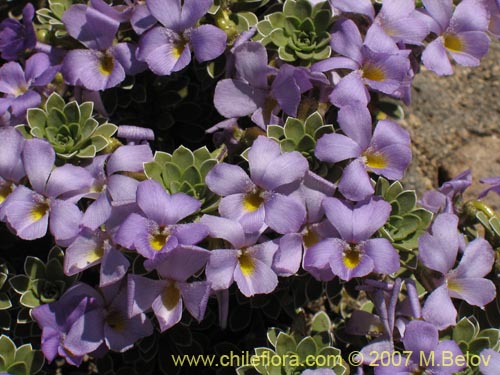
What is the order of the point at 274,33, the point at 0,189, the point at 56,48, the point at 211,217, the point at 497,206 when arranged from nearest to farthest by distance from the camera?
the point at 211,217 → the point at 0,189 → the point at 274,33 → the point at 56,48 → the point at 497,206

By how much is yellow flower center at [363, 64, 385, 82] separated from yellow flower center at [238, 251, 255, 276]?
77cm

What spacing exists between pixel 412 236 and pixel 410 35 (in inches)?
28.2

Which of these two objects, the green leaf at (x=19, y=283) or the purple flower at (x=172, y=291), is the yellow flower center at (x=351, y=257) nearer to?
the purple flower at (x=172, y=291)

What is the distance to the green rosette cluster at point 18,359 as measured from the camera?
2.31 m

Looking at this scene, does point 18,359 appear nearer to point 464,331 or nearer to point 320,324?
point 320,324

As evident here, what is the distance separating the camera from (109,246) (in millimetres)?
2148

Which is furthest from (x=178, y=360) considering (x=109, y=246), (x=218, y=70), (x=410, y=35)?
(x=410, y=35)

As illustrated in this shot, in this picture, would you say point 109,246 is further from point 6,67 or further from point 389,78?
point 389,78

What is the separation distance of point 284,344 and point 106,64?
121cm

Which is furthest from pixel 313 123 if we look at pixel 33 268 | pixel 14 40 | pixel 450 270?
pixel 14 40

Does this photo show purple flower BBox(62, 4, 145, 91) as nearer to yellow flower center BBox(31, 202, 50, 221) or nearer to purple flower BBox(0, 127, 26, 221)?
purple flower BBox(0, 127, 26, 221)

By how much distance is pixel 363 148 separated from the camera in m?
2.24

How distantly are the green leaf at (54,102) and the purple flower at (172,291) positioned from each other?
737mm

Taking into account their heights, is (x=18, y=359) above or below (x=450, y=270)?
below
